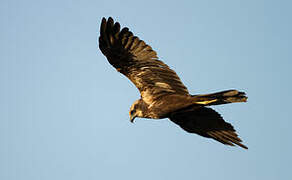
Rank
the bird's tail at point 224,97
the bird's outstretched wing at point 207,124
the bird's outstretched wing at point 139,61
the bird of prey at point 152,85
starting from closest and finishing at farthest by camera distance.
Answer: the bird's tail at point 224,97 → the bird of prey at point 152,85 → the bird's outstretched wing at point 139,61 → the bird's outstretched wing at point 207,124

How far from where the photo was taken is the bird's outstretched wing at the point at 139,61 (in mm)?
8836

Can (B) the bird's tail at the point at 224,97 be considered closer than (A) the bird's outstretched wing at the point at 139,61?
Yes

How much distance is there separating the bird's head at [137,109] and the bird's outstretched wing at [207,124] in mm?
685

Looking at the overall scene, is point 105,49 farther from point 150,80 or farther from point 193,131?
point 193,131

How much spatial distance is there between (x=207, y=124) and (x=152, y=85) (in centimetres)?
158

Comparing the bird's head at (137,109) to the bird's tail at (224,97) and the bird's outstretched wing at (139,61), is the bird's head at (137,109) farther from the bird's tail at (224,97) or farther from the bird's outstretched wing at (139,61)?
the bird's tail at (224,97)

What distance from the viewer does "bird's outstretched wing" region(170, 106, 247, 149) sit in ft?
29.6

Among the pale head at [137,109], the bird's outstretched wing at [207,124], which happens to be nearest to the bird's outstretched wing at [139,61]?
the pale head at [137,109]

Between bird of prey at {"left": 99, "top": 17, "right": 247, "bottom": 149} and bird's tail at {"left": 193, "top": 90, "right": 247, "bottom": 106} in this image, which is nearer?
bird's tail at {"left": 193, "top": 90, "right": 247, "bottom": 106}

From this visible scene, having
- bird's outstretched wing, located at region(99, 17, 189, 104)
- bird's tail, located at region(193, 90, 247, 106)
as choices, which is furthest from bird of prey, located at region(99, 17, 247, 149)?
bird's tail, located at region(193, 90, 247, 106)

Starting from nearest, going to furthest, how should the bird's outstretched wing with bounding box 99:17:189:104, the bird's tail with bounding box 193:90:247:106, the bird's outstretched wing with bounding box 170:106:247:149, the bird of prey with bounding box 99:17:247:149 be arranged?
the bird's tail with bounding box 193:90:247:106 < the bird of prey with bounding box 99:17:247:149 < the bird's outstretched wing with bounding box 99:17:189:104 < the bird's outstretched wing with bounding box 170:106:247:149

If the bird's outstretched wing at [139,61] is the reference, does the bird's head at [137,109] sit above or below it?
below

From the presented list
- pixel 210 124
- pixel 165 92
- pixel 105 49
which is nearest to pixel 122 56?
pixel 105 49

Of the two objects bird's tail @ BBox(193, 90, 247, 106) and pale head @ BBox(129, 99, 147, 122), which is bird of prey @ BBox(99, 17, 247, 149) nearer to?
pale head @ BBox(129, 99, 147, 122)
